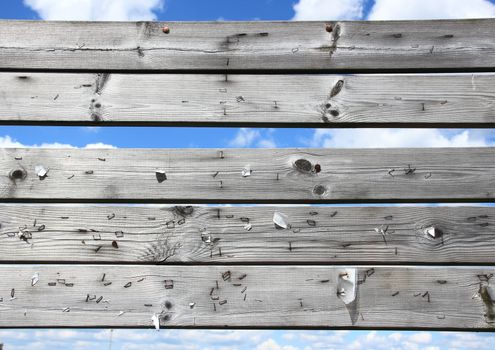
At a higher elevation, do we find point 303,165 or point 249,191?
point 303,165

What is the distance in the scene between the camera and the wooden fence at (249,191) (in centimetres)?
245

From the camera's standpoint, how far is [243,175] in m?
2.53

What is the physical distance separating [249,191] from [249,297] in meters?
0.43

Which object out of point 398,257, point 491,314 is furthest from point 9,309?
point 491,314

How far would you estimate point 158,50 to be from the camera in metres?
2.70

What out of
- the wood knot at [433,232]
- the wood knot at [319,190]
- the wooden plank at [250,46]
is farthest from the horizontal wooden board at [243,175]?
the wooden plank at [250,46]

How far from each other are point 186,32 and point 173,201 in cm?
77

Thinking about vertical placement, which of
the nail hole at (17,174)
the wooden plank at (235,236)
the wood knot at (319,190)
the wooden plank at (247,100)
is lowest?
the wooden plank at (235,236)

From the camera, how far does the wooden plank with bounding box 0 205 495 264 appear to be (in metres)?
2.47

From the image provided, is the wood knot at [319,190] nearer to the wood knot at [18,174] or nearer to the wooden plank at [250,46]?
the wooden plank at [250,46]

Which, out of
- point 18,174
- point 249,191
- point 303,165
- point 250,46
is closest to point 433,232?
point 303,165

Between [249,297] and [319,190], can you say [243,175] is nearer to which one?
[319,190]

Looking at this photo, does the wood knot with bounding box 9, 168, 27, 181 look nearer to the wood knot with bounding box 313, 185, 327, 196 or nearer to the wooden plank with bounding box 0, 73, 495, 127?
the wooden plank with bounding box 0, 73, 495, 127

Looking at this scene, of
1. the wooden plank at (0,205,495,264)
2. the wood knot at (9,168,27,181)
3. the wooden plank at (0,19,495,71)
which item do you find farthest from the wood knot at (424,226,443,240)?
the wood knot at (9,168,27,181)
